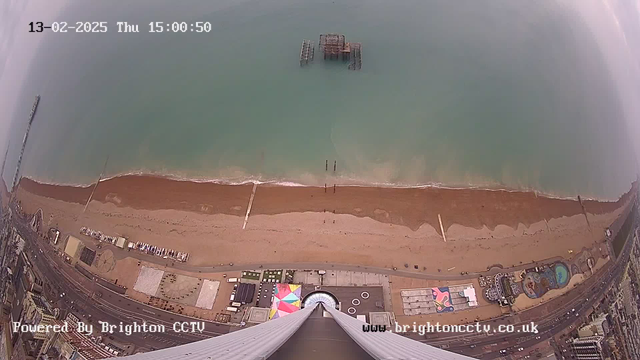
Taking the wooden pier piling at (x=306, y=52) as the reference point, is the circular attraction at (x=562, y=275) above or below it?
below

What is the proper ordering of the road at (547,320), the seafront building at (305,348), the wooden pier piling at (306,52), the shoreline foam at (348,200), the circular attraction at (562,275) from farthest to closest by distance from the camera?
the wooden pier piling at (306,52)
the shoreline foam at (348,200)
the circular attraction at (562,275)
the road at (547,320)
the seafront building at (305,348)

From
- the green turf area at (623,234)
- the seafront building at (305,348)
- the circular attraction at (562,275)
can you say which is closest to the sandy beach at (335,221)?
the green turf area at (623,234)

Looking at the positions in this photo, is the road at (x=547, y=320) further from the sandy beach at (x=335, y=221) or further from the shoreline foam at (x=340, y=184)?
the shoreline foam at (x=340, y=184)

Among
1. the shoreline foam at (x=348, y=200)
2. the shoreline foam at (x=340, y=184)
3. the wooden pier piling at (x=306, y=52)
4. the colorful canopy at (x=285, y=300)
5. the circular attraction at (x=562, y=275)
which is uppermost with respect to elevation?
the wooden pier piling at (x=306, y=52)

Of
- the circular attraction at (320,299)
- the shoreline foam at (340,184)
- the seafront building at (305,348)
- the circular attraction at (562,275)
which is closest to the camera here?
the seafront building at (305,348)

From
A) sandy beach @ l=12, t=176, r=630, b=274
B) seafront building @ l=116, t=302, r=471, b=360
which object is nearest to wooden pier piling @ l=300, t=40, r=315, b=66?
sandy beach @ l=12, t=176, r=630, b=274

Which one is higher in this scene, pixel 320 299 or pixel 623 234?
pixel 623 234

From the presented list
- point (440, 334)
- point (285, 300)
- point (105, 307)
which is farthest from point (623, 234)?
point (105, 307)

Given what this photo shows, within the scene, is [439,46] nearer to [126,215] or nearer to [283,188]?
[283,188]

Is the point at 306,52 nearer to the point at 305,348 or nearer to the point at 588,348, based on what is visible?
the point at 305,348

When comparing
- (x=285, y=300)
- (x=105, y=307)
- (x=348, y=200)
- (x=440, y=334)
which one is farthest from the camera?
(x=348, y=200)
